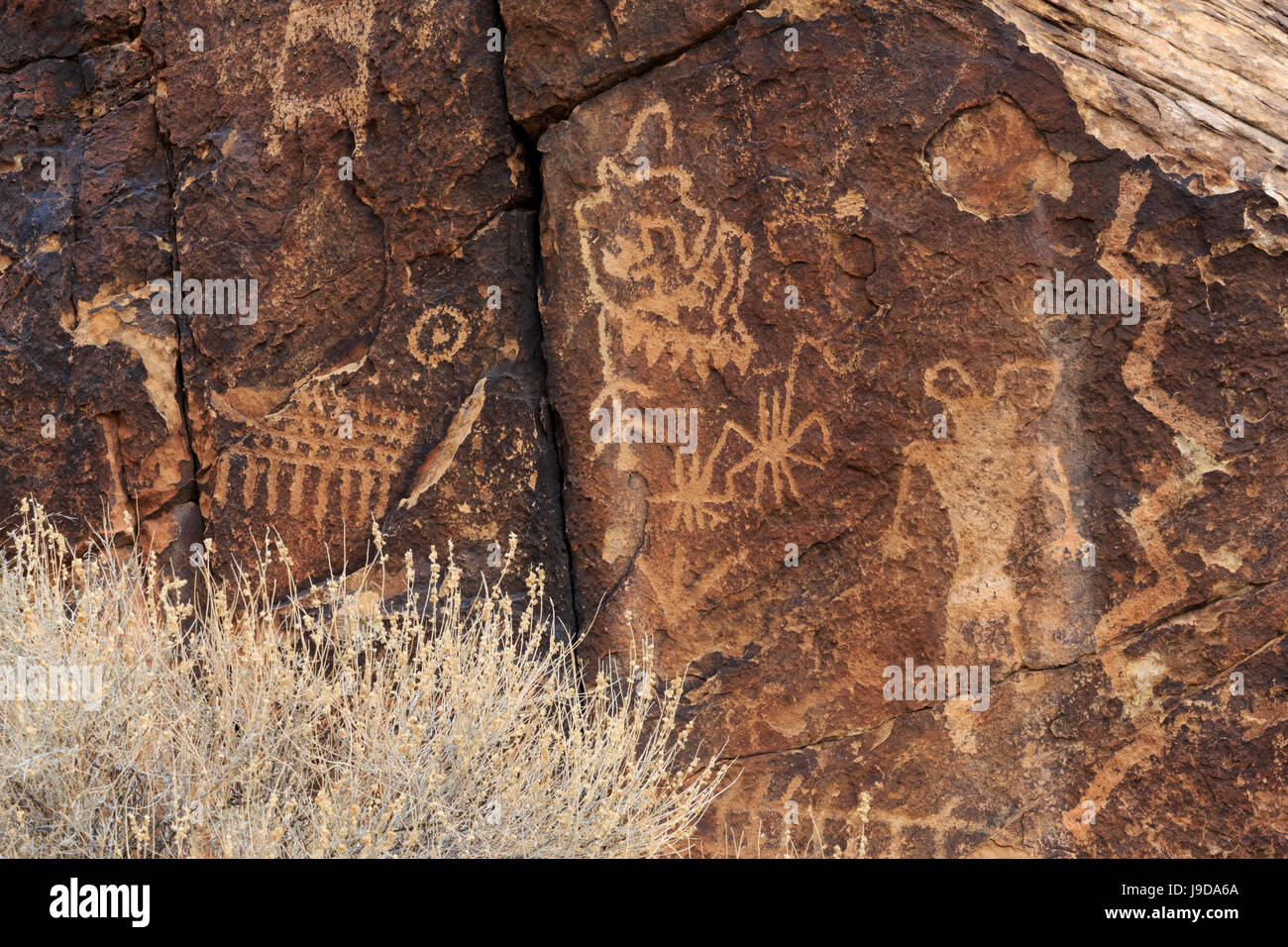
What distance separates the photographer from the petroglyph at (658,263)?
11.9 feet

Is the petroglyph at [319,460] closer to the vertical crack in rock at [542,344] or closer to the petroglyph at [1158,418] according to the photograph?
the vertical crack in rock at [542,344]

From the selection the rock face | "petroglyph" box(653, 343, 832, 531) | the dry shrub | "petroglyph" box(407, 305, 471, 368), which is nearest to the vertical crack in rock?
the rock face

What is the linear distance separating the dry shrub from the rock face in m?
0.29

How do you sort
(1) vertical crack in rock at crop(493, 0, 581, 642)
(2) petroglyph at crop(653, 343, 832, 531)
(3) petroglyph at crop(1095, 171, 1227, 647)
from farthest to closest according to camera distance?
(1) vertical crack in rock at crop(493, 0, 581, 642), (2) petroglyph at crop(653, 343, 832, 531), (3) petroglyph at crop(1095, 171, 1227, 647)

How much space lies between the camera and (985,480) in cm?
349

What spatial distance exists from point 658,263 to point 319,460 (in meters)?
1.24

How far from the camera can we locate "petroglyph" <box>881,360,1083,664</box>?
3.46 m

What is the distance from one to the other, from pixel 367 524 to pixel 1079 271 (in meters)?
2.21

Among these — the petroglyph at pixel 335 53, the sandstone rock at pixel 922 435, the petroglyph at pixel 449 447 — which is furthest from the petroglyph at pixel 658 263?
the petroglyph at pixel 335 53

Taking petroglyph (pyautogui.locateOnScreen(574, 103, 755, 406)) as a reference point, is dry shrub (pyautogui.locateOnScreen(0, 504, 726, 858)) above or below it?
below

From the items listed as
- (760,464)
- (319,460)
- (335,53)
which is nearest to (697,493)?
(760,464)

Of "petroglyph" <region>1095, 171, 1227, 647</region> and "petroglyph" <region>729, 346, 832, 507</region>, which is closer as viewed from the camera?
"petroglyph" <region>1095, 171, 1227, 647</region>

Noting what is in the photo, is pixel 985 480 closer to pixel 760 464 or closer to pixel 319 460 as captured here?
pixel 760 464

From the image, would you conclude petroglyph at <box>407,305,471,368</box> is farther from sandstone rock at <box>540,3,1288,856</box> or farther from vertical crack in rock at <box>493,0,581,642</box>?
sandstone rock at <box>540,3,1288,856</box>
